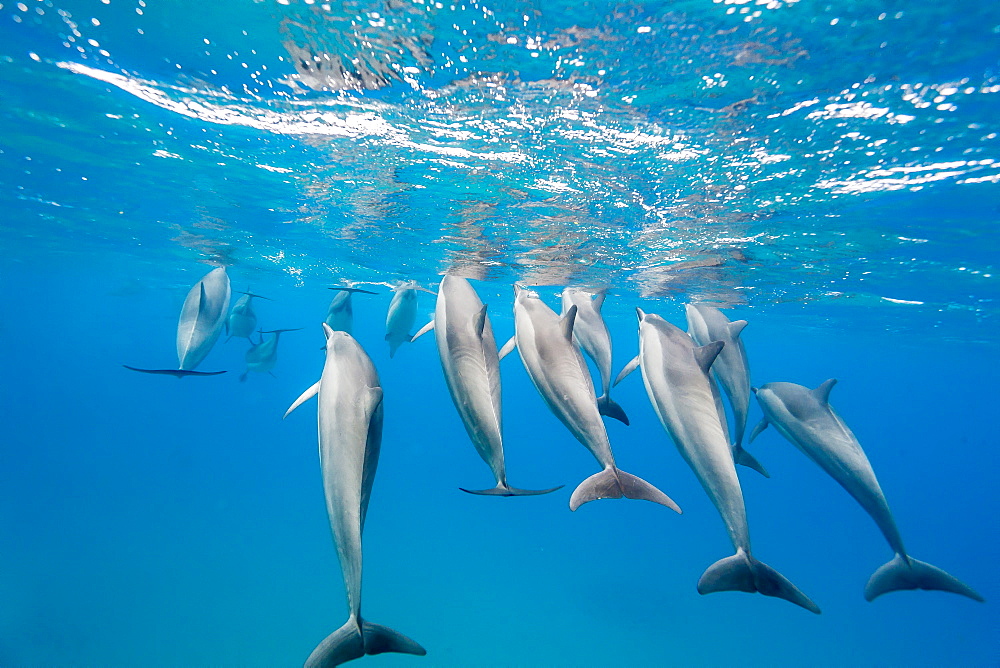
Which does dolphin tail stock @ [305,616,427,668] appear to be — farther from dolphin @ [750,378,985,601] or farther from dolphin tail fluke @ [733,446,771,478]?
dolphin @ [750,378,985,601]

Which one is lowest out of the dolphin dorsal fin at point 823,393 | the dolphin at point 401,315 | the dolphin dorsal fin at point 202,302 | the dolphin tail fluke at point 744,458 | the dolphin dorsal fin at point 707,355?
the dolphin tail fluke at point 744,458

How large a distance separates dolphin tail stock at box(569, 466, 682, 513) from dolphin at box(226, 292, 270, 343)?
10.4m

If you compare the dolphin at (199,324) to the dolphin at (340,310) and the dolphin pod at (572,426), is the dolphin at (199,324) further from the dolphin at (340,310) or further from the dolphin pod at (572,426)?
the dolphin pod at (572,426)

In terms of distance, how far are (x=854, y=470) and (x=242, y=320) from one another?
484 inches

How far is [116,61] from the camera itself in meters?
6.47

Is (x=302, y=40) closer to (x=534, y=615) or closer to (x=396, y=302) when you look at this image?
(x=396, y=302)

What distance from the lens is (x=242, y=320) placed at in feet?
35.7

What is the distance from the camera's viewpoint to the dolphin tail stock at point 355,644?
9.99 ft

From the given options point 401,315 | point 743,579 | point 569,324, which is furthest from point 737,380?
point 401,315

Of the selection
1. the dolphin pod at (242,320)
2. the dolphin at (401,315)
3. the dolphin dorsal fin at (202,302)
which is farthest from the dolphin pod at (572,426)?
the dolphin pod at (242,320)

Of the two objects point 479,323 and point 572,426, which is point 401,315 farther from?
point 572,426

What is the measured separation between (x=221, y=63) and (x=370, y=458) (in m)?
6.54

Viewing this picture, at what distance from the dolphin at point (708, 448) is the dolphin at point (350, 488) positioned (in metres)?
2.47

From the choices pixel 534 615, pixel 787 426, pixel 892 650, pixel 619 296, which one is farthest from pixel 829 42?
pixel 892 650
